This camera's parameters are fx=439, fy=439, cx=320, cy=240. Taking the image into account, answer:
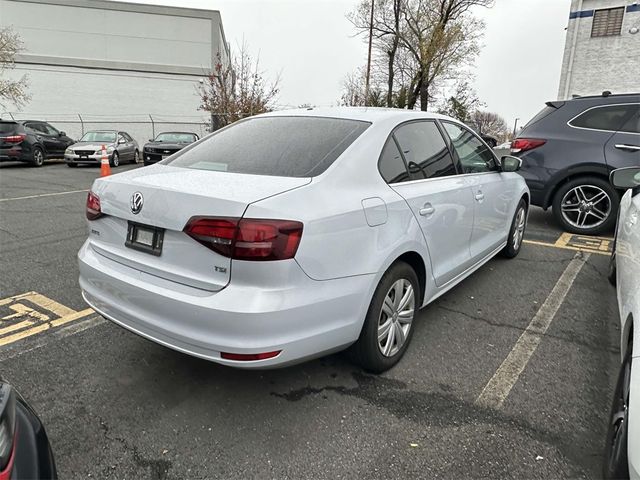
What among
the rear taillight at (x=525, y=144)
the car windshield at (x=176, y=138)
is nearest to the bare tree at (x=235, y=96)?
the car windshield at (x=176, y=138)

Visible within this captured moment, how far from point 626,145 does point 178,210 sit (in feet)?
19.7

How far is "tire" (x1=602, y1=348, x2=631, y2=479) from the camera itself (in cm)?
162

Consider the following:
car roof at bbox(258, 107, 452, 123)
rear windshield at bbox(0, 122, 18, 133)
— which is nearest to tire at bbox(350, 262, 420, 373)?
car roof at bbox(258, 107, 452, 123)

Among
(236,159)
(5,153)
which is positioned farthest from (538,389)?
(5,153)

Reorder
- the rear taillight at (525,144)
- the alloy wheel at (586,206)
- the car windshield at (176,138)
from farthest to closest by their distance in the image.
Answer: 1. the car windshield at (176,138)
2. the rear taillight at (525,144)
3. the alloy wheel at (586,206)

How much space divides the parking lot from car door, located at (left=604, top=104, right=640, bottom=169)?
2717 mm

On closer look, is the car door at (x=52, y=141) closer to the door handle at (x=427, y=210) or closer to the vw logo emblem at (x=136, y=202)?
the vw logo emblem at (x=136, y=202)

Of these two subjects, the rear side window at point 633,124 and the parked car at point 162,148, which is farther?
the parked car at point 162,148

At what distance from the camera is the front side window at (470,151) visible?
12.0 feet

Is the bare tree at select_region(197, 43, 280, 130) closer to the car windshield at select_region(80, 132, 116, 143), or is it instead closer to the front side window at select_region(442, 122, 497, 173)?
the car windshield at select_region(80, 132, 116, 143)

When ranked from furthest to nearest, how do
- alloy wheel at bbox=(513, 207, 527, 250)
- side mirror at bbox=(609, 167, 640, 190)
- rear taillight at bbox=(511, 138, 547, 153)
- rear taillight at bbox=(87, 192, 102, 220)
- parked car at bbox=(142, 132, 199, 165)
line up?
parked car at bbox=(142, 132, 199, 165), rear taillight at bbox=(511, 138, 547, 153), alloy wheel at bbox=(513, 207, 527, 250), side mirror at bbox=(609, 167, 640, 190), rear taillight at bbox=(87, 192, 102, 220)

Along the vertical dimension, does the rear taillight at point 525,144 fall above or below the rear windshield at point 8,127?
below

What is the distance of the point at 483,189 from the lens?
380 cm

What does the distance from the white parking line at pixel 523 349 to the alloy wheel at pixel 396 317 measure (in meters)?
0.58
